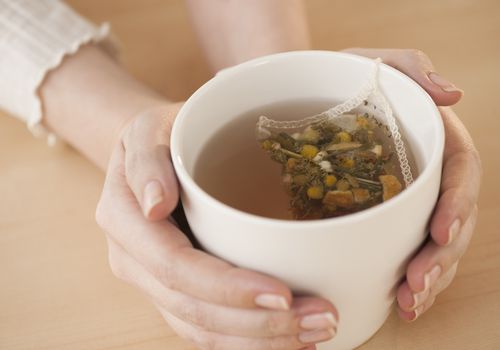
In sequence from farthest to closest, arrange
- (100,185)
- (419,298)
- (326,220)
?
(100,185)
(419,298)
(326,220)

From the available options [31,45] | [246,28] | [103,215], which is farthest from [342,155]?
[31,45]

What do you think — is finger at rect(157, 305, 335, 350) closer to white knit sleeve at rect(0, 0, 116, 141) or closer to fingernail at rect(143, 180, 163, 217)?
fingernail at rect(143, 180, 163, 217)

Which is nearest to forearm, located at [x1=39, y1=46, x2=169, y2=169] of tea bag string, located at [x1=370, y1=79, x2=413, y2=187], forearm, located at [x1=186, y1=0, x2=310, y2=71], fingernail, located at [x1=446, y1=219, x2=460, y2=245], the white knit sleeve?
the white knit sleeve

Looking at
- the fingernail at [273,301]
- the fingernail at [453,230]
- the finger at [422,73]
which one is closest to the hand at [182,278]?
the fingernail at [273,301]

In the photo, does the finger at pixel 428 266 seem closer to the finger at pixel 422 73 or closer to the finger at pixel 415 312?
the finger at pixel 415 312

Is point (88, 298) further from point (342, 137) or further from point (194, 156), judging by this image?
point (342, 137)

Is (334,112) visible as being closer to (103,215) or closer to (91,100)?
(103,215)
